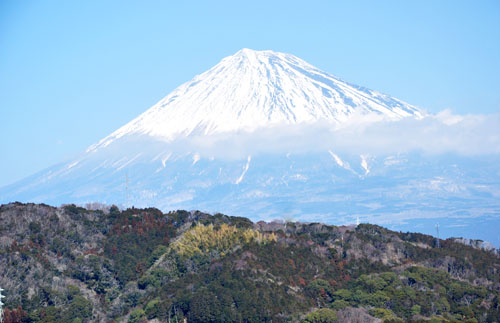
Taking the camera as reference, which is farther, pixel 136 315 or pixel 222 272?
pixel 222 272

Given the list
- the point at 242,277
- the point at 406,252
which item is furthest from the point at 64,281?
the point at 406,252

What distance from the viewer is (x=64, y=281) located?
73250mm

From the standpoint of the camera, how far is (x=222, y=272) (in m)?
73.1

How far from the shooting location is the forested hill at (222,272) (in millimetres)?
66938

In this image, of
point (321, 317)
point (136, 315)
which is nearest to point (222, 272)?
point (136, 315)

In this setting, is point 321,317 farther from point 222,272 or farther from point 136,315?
point 136,315

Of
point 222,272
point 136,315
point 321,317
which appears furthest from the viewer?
point 222,272

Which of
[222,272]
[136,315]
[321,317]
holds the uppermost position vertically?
[222,272]

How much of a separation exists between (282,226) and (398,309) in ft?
99.8

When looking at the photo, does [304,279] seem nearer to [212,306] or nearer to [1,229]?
[212,306]

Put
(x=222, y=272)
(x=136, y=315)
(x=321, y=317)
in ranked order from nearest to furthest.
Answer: (x=321, y=317)
(x=136, y=315)
(x=222, y=272)

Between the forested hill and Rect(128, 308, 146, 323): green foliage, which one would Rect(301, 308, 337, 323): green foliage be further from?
Rect(128, 308, 146, 323): green foliage

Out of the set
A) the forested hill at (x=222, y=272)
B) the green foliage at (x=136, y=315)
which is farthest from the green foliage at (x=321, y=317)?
the green foliage at (x=136, y=315)

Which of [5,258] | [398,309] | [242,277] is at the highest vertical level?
[5,258]
